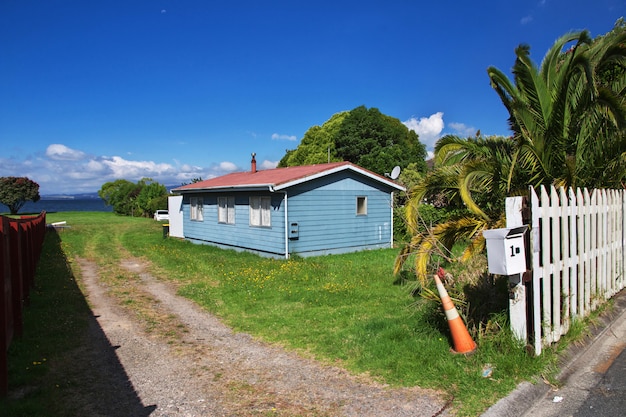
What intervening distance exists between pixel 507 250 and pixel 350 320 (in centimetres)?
313

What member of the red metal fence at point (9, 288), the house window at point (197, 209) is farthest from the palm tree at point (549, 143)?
the house window at point (197, 209)

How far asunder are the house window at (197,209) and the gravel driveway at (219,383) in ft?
43.1

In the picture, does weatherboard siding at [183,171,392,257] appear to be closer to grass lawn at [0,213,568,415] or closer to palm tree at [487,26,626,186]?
grass lawn at [0,213,568,415]

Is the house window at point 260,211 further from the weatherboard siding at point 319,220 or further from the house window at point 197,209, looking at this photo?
the house window at point 197,209

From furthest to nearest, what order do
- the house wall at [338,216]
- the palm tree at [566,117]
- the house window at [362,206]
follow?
the house window at [362,206], the house wall at [338,216], the palm tree at [566,117]

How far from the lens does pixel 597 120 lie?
22.7ft

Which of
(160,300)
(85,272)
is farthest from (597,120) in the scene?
(85,272)

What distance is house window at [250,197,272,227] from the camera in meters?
14.7

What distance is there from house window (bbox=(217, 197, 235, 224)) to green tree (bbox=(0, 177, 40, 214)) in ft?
135

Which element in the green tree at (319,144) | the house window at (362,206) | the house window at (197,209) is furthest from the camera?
the green tree at (319,144)

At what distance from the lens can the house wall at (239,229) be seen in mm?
14203

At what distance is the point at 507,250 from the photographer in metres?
4.02

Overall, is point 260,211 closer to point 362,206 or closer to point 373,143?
point 362,206

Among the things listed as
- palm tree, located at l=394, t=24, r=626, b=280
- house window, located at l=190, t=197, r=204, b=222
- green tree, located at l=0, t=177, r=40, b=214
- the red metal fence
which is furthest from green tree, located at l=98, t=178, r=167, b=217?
palm tree, located at l=394, t=24, r=626, b=280
